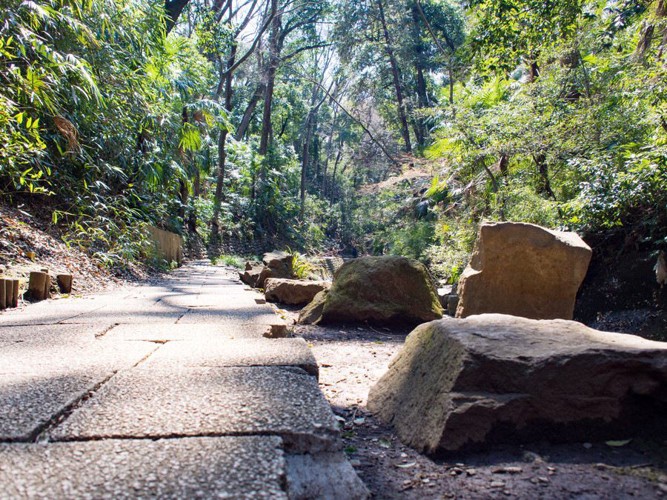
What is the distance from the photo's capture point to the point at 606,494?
3.75ft

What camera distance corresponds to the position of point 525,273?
4090 mm

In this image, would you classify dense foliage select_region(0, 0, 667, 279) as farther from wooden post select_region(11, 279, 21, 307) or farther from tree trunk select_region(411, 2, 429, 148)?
tree trunk select_region(411, 2, 429, 148)

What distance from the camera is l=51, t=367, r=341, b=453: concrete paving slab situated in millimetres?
1131

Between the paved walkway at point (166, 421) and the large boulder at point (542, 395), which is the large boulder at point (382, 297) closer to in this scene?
the paved walkway at point (166, 421)

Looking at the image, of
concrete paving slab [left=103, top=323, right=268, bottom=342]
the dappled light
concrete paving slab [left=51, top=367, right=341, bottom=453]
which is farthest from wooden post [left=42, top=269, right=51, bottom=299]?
concrete paving slab [left=51, top=367, right=341, bottom=453]

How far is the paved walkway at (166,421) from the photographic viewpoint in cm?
90

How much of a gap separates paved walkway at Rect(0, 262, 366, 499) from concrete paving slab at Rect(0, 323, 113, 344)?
28 mm

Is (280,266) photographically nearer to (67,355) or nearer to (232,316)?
(232,316)

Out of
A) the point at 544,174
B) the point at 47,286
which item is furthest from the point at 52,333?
the point at 544,174

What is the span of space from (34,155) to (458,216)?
297 inches

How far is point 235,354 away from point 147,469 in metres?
0.99

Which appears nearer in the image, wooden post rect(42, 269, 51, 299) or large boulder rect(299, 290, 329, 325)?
wooden post rect(42, 269, 51, 299)

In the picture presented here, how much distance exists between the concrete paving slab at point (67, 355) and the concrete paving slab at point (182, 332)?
0.56 feet

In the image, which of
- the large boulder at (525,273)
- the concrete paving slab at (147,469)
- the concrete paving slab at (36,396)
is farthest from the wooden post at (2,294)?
the large boulder at (525,273)
